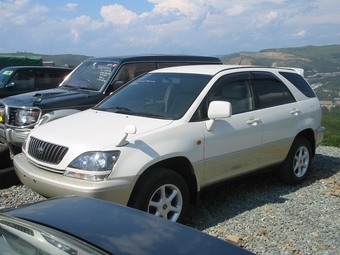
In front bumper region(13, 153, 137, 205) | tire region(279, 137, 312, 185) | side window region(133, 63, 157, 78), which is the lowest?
tire region(279, 137, 312, 185)

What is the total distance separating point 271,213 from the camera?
517 centimetres

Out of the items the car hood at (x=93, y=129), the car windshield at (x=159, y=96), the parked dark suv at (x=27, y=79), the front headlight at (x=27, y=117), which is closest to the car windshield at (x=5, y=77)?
the parked dark suv at (x=27, y=79)

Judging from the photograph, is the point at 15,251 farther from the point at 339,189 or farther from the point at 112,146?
the point at 339,189

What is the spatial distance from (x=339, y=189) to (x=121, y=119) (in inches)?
139

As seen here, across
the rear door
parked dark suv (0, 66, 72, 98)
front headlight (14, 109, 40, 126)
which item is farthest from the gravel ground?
parked dark suv (0, 66, 72, 98)

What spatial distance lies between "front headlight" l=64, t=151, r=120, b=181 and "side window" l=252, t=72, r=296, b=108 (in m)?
2.51

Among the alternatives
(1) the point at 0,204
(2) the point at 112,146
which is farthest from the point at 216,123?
(1) the point at 0,204

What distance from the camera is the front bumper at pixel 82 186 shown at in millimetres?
3971

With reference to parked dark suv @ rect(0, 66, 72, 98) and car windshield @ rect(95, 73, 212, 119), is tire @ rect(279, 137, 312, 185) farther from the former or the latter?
parked dark suv @ rect(0, 66, 72, 98)

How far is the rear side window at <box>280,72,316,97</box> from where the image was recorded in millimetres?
6523

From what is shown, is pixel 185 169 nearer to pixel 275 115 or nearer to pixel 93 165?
pixel 93 165

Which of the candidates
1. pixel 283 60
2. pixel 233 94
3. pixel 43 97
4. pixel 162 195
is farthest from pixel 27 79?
pixel 283 60

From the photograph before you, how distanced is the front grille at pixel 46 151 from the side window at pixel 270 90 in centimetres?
278

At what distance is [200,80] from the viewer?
5301 mm
